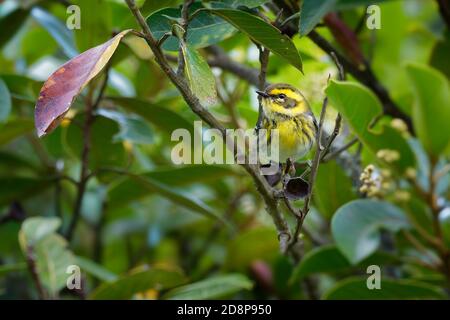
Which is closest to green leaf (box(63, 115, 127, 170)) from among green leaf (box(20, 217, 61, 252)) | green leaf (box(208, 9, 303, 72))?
green leaf (box(20, 217, 61, 252))

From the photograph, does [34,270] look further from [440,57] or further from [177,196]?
[440,57]

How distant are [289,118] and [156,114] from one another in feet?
2.14

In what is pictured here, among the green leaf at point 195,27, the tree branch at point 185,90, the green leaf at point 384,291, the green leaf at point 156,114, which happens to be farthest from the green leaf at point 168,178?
the tree branch at point 185,90

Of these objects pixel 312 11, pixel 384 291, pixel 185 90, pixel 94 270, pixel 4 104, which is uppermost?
pixel 4 104

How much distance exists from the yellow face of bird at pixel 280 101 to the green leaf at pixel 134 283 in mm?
610

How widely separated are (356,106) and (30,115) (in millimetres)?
1221

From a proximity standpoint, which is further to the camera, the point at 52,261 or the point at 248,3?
the point at 52,261

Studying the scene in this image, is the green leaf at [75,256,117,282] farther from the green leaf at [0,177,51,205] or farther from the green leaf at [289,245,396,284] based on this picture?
the green leaf at [289,245,396,284]

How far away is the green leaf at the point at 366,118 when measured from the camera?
155cm

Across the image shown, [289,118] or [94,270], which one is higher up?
[289,118]

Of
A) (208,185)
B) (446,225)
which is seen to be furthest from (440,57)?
(208,185)

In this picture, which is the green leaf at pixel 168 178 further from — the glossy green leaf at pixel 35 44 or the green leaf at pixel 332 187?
the glossy green leaf at pixel 35 44

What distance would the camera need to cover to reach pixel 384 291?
179 centimetres

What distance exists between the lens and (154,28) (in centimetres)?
129
